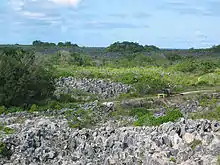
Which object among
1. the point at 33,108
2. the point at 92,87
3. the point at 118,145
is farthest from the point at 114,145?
the point at 92,87

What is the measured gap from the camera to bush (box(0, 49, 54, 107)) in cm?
3331

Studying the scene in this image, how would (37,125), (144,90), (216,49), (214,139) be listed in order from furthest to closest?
(216,49) → (144,90) → (37,125) → (214,139)

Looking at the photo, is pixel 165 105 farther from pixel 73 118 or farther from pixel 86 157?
pixel 86 157

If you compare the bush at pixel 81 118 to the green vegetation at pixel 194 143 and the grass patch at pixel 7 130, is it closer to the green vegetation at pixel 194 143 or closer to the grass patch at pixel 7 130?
the grass patch at pixel 7 130

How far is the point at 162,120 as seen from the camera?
24547 millimetres

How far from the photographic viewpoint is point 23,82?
33906mm

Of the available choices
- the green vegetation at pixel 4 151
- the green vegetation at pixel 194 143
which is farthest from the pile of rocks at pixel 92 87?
the green vegetation at pixel 194 143

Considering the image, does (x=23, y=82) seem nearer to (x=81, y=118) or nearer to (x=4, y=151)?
(x=81, y=118)

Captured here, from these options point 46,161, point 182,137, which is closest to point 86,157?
point 46,161

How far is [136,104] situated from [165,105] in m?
2.22

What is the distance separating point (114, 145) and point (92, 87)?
1012 inches

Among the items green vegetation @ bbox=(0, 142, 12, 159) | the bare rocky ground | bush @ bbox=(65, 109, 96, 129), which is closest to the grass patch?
the bare rocky ground

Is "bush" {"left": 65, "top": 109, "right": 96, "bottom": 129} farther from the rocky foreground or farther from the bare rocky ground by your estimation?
the rocky foreground

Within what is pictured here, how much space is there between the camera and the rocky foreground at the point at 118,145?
17688 millimetres
